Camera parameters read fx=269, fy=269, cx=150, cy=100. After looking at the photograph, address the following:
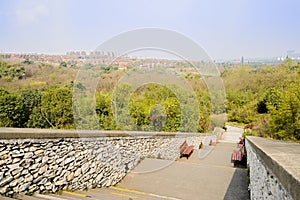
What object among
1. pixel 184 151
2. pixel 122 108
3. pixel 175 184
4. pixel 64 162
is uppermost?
pixel 122 108

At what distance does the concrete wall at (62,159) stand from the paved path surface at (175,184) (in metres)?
0.21

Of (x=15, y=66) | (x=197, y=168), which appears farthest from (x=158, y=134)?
(x=15, y=66)

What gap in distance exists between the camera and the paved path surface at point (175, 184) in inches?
171

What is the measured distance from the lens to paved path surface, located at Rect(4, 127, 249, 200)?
4340 millimetres

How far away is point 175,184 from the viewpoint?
5.14 meters

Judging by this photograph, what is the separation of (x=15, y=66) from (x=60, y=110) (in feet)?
50.6

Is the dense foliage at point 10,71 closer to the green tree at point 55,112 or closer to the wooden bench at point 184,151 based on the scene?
the green tree at point 55,112

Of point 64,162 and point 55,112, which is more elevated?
point 55,112

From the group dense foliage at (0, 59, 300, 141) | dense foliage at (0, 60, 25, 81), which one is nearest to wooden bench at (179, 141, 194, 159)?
dense foliage at (0, 59, 300, 141)

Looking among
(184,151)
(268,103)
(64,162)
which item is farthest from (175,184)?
(268,103)

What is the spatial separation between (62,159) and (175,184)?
2.41 m

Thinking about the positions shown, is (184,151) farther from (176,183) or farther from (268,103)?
(268,103)

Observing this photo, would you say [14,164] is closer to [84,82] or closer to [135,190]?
[135,190]

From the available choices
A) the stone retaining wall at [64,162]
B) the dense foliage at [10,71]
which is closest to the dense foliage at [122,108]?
the stone retaining wall at [64,162]
